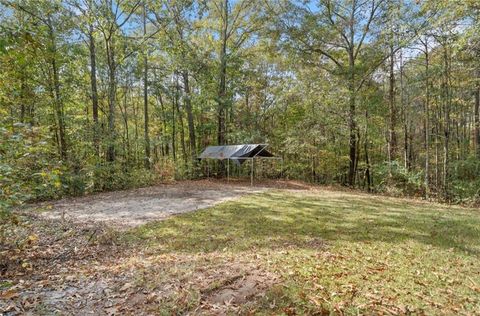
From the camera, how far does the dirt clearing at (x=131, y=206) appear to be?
6.11 meters

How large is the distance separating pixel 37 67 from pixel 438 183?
60.9 ft

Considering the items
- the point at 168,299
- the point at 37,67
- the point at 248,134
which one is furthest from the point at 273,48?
the point at 168,299


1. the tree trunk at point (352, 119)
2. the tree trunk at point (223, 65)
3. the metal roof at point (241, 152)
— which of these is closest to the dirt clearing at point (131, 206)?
the metal roof at point (241, 152)

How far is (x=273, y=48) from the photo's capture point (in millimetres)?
13188

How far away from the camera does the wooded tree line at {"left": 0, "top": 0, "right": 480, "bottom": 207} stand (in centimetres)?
997

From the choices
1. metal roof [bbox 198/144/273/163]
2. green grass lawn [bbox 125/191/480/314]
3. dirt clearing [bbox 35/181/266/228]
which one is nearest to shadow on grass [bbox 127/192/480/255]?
green grass lawn [bbox 125/191/480/314]

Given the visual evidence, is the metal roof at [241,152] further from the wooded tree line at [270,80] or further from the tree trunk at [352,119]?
the tree trunk at [352,119]

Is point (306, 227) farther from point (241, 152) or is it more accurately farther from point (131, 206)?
point (241, 152)

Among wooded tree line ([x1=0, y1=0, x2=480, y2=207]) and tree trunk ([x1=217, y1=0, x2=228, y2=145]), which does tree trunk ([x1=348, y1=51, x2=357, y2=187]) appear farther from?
tree trunk ([x1=217, y1=0, x2=228, y2=145])

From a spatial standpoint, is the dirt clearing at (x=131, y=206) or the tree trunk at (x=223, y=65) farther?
the tree trunk at (x=223, y=65)

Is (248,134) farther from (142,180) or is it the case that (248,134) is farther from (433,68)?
(433,68)

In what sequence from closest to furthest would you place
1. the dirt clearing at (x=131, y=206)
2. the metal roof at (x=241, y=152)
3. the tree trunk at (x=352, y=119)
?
the dirt clearing at (x=131, y=206)
the tree trunk at (x=352, y=119)
the metal roof at (x=241, y=152)

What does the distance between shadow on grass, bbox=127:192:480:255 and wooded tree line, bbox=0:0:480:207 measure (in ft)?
12.8

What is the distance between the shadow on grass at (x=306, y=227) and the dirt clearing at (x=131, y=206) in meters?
0.69
